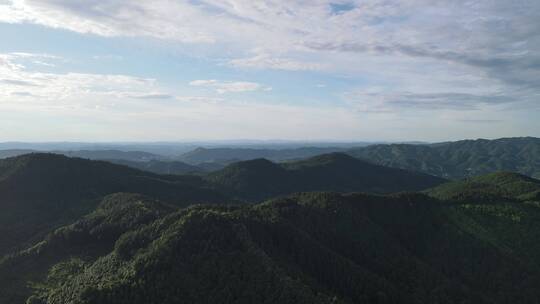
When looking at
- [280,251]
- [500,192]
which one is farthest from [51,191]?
[500,192]

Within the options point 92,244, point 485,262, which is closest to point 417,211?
point 485,262

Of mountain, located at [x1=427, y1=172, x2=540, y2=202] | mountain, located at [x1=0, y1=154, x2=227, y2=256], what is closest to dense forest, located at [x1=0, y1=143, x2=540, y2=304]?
mountain, located at [x1=0, y1=154, x2=227, y2=256]

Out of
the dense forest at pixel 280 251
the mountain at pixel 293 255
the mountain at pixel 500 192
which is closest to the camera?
the mountain at pixel 293 255

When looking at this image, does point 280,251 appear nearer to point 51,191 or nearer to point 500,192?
point 500,192

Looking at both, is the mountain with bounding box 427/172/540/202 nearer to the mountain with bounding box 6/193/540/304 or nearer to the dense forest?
the dense forest

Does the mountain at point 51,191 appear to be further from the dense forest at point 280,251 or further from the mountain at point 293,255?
the mountain at point 293,255

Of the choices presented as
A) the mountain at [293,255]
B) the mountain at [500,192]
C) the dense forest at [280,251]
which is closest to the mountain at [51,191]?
the dense forest at [280,251]
